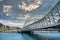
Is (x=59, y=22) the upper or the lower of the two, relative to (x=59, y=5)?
lower

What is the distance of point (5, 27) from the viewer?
43156mm

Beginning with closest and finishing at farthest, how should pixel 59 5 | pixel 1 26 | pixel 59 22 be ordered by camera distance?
pixel 59 22 → pixel 59 5 → pixel 1 26

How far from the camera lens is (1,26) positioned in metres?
42.6

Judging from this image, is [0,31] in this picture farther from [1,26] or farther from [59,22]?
[59,22]

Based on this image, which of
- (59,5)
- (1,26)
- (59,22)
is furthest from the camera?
(1,26)

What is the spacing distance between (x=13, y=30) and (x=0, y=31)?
2193 mm

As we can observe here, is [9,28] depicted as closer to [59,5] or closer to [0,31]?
[0,31]

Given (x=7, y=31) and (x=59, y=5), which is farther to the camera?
(x=7, y=31)

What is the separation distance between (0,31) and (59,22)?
35274 mm

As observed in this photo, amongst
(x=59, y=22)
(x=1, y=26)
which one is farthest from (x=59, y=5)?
(x=1, y=26)

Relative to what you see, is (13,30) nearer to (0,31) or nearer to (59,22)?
(0,31)

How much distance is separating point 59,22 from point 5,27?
3468 centimetres

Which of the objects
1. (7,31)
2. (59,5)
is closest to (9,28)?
(7,31)

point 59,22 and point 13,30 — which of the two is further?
point 13,30
